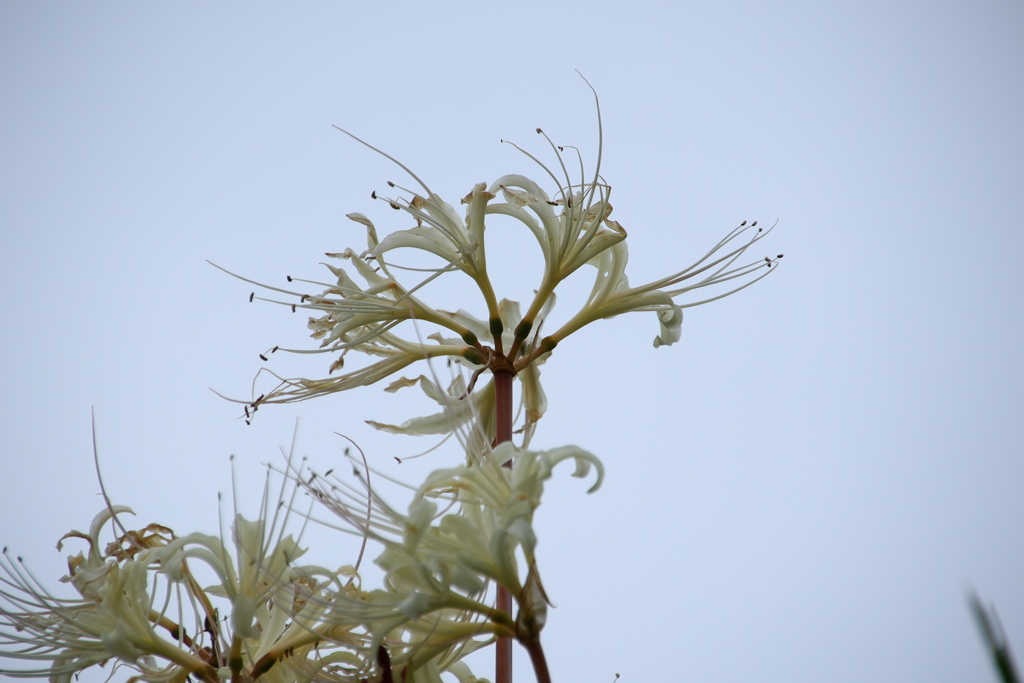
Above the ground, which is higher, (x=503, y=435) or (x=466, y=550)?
(x=503, y=435)

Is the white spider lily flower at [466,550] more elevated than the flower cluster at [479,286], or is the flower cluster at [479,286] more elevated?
the flower cluster at [479,286]

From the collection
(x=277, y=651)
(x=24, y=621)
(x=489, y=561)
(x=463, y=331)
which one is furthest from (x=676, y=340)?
(x=24, y=621)

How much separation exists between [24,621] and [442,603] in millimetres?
1122

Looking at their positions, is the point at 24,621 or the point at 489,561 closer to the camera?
the point at 489,561

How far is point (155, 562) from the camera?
2070mm

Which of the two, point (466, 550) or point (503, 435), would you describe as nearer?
point (466, 550)

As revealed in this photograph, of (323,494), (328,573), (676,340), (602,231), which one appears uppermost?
(602,231)

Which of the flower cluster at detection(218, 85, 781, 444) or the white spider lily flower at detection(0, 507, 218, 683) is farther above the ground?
the flower cluster at detection(218, 85, 781, 444)

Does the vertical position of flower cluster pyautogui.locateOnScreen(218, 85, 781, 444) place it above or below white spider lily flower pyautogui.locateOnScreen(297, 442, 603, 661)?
above

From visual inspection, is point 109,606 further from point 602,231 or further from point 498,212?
point 602,231

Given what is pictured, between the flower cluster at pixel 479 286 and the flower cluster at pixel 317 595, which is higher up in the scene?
the flower cluster at pixel 479 286

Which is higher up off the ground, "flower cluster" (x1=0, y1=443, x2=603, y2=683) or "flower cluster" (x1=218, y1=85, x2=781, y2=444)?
"flower cluster" (x1=218, y1=85, x2=781, y2=444)

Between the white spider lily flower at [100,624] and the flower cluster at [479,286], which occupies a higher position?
the flower cluster at [479,286]

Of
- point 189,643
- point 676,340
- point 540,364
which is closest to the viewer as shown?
point 189,643
